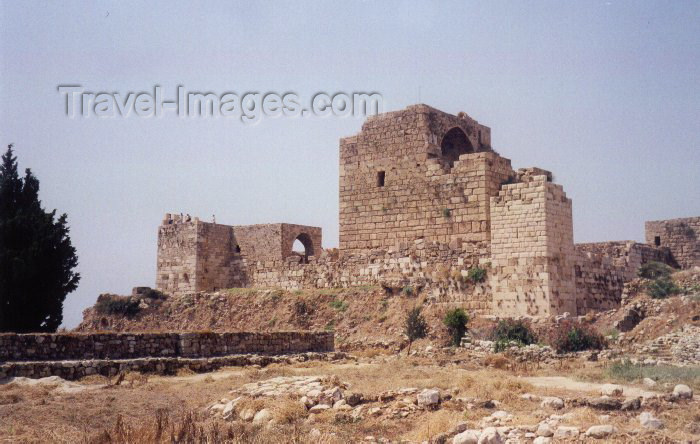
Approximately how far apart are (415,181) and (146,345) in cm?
1061

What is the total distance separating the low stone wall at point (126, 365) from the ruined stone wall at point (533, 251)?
580 cm

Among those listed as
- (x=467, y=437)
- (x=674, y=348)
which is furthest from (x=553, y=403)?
(x=674, y=348)

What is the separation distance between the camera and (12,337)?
499 inches

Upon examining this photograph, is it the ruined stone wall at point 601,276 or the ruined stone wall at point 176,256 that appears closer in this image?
the ruined stone wall at point 601,276

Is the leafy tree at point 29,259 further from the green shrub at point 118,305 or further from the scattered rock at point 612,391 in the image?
the scattered rock at point 612,391

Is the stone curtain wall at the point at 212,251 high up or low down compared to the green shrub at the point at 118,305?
up

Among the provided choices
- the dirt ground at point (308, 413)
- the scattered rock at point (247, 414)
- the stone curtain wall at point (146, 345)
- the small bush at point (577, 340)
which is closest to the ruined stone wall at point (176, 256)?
the stone curtain wall at point (146, 345)

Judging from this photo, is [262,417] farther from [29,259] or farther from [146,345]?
[29,259]

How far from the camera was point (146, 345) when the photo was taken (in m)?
14.2

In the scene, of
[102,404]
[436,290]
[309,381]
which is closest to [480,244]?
[436,290]

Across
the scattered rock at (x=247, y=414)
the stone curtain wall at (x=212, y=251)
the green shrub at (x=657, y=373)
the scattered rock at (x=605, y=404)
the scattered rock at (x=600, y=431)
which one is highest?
the stone curtain wall at (x=212, y=251)

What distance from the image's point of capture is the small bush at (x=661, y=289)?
1744 cm

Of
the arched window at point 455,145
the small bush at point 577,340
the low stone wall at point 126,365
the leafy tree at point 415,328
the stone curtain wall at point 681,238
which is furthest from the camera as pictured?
the stone curtain wall at point 681,238

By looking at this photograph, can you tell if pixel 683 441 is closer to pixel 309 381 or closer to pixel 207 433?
pixel 207 433
